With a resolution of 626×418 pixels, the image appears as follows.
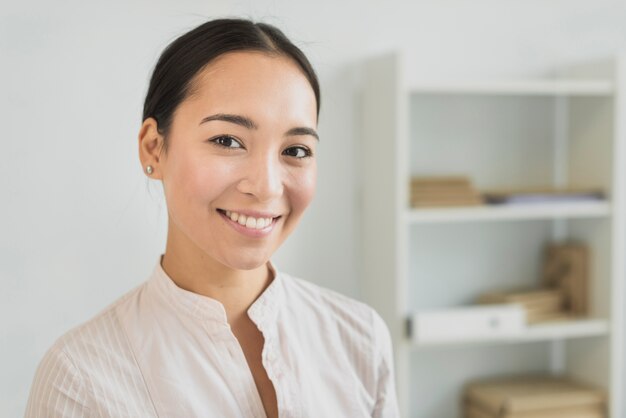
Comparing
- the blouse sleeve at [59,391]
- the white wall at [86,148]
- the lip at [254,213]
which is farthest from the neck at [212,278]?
the white wall at [86,148]

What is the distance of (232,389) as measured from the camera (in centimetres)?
123

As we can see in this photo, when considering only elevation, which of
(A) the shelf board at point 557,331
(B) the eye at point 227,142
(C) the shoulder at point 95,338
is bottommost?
(A) the shelf board at point 557,331

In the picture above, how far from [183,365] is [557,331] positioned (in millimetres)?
1693

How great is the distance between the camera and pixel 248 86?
1176 millimetres

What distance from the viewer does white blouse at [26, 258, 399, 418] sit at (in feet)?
3.83

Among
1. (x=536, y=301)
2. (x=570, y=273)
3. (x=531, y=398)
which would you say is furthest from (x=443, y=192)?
(x=531, y=398)

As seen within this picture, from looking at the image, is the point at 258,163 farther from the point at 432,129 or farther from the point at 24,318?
the point at 432,129

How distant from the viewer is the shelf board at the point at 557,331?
98.6 inches

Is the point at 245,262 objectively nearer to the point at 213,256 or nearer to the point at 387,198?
the point at 213,256

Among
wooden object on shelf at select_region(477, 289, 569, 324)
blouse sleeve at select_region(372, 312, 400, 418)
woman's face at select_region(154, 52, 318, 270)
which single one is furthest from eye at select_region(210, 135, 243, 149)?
wooden object on shelf at select_region(477, 289, 569, 324)

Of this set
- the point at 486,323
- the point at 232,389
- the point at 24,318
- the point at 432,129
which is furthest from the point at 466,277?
the point at 232,389

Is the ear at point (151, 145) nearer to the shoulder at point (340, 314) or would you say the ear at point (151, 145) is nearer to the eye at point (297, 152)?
the eye at point (297, 152)

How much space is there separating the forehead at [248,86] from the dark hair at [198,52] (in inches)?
0.5

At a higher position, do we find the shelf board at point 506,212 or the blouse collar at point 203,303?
the shelf board at point 506,212
